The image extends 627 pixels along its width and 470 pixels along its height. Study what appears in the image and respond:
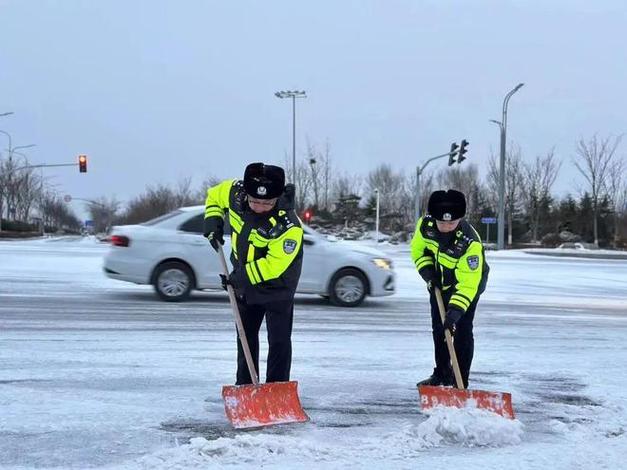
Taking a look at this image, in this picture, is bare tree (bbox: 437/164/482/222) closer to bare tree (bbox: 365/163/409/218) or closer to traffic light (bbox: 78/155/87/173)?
bare tree (bbox: 365/163/409/218)

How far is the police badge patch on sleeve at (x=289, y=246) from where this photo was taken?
4.16 metres

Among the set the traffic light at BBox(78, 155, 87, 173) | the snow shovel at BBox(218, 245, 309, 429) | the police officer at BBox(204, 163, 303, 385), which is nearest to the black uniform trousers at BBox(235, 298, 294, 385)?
the police officer at BBox(204, 163, 303, 385)

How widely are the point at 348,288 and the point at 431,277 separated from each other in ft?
19.4

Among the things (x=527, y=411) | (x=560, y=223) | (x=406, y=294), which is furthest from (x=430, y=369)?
(x=560, y=223)

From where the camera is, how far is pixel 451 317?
442 cm

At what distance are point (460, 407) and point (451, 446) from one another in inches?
16.3

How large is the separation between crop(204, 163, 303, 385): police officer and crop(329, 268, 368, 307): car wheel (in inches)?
237

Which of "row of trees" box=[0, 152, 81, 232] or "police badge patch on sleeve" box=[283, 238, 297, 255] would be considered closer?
"police badge patch on sleeve" box=[283, 238, 297, 255]

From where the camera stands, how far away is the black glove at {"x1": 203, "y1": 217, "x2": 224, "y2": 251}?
4562 mm

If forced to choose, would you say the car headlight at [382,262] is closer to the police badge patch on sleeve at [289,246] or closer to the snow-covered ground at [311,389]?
the snow-covered ground at [311,389]

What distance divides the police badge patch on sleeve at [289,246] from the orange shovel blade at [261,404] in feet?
2.84

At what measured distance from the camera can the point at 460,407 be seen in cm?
431

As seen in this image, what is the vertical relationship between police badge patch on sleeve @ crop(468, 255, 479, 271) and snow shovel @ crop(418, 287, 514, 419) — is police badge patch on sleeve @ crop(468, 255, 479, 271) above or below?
above

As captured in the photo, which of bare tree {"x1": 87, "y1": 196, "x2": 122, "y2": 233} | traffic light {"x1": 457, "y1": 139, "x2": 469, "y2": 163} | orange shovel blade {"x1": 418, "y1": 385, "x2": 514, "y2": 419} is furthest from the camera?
bare tree {"x1": 87, "y1": 196, "x2": 122, "y2": 233}
